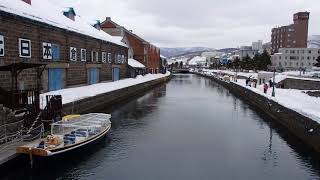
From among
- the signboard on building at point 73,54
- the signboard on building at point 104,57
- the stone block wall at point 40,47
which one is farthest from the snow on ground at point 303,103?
the signboard on building at point 104,57

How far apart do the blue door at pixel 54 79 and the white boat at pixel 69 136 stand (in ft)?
39.4

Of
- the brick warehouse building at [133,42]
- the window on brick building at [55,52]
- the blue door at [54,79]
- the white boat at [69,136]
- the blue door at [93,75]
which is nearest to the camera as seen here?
the white boat at [69,136]

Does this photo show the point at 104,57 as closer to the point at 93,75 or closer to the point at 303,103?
the point at 93,75

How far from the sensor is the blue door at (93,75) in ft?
151

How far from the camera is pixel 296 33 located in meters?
146

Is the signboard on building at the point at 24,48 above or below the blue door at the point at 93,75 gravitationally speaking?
above

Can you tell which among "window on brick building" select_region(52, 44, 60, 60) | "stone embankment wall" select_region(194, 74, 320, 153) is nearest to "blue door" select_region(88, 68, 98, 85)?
"window on brick building" select_region(52, 44, 60, 60)

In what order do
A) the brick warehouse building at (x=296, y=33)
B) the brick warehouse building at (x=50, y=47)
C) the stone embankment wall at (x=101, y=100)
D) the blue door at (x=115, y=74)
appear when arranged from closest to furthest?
1. the brick warehouse building at (x=50, y=47)
2. the stone embankment wall at (x=101, y=100)
3. the blue door at (x=115, y=74)
4. the brick warehouse building at (x=296, y=33)

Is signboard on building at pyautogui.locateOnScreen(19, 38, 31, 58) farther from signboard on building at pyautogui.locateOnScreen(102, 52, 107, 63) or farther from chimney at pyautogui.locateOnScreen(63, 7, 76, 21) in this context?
signboard on building at pyautogui.locateOnScreen(102, 52, 107, 63)

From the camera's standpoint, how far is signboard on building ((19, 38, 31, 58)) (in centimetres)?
2764

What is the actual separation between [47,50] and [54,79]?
3.67 meters

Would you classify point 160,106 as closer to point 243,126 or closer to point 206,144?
point 243,126

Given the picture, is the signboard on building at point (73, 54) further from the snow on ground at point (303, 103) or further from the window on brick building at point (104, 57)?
the snow on ground at point (303, 103)

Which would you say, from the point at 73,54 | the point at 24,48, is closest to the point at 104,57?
the point at 73,54
